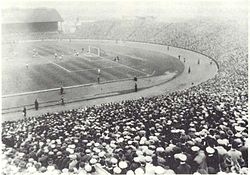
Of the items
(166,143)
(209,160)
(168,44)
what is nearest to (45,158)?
(166,143)

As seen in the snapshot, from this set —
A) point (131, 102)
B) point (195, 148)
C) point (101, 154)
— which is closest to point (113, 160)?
point (101, 154)

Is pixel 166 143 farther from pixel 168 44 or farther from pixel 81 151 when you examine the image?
pixel 168 44

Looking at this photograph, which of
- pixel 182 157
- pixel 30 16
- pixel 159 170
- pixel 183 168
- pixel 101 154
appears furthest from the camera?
pixel 30 16

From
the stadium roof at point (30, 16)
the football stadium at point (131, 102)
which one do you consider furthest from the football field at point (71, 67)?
the stadium roof at point (30, 16)

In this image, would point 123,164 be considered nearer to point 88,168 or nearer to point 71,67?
point 88,168

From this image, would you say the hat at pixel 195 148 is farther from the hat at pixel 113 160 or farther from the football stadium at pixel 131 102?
the hat at pixel 113 160

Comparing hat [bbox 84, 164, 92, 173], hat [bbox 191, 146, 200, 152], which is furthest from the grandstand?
hat [bbox 191, 146, 200, 152]

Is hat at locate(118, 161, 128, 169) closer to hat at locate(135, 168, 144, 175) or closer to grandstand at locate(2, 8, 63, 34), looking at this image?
hat at locate(135, 168, 144, 175)
